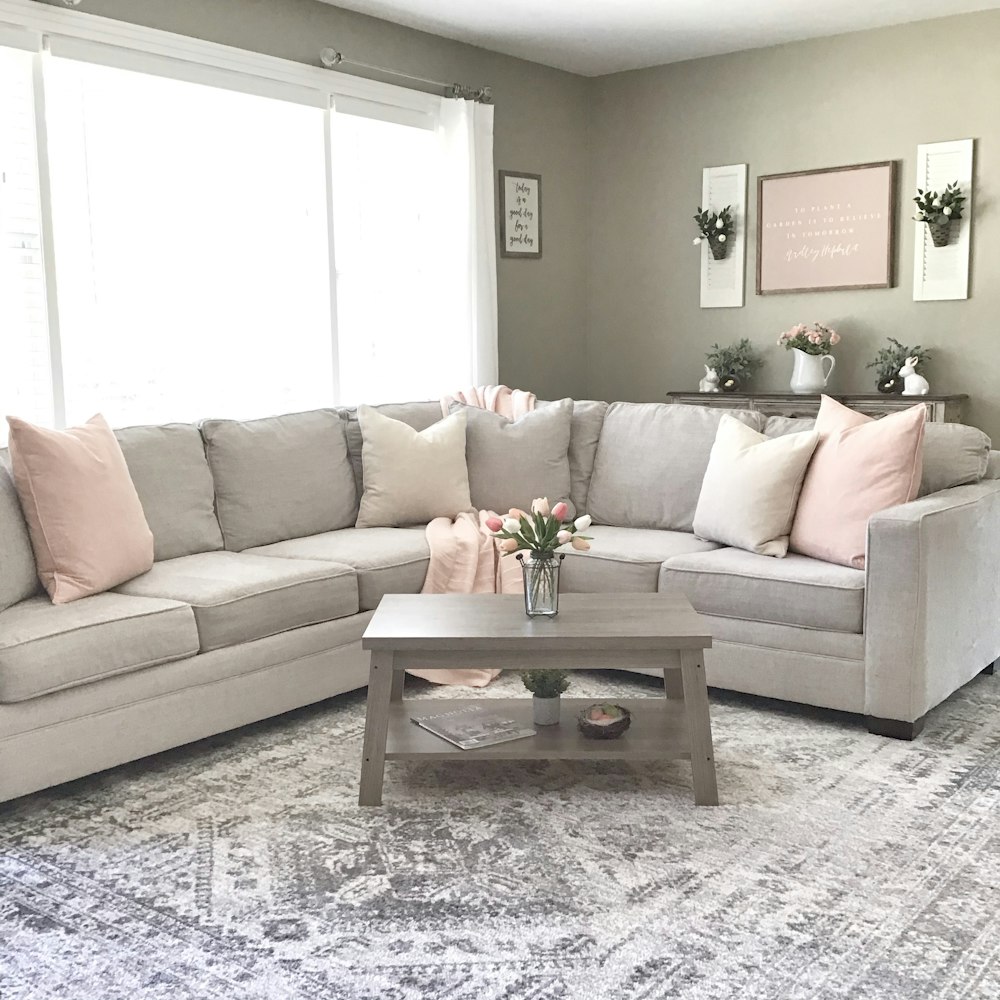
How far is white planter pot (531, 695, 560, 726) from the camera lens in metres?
3.02

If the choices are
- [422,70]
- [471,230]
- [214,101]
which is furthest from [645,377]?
[214,101]

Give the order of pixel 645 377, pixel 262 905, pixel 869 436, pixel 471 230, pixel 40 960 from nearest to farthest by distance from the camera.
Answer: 1. pixel 40 960
2. pixel 262 905
3. pixel 869 436
4. pixel 471 230
5. pixel 645 377

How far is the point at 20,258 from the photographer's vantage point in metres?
3.94

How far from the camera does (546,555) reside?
294 centimetres

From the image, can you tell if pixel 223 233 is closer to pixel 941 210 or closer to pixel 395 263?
pixel 395 263

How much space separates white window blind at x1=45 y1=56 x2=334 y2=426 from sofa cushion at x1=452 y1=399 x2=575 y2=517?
97cm

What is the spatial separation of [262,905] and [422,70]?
166 inches

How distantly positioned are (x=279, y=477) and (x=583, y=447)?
4.06ft

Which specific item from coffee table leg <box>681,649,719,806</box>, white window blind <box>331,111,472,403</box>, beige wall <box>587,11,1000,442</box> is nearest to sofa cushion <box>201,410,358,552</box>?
white window blind <box>331,111,472,403</box>

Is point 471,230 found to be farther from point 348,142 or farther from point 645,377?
point 645,377

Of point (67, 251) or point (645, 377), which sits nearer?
point (67, 251)

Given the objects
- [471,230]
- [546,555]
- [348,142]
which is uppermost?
[348,142]

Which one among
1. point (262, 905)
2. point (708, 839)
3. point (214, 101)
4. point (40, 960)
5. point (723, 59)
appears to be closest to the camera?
point (40, 960)

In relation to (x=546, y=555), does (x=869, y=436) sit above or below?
above
